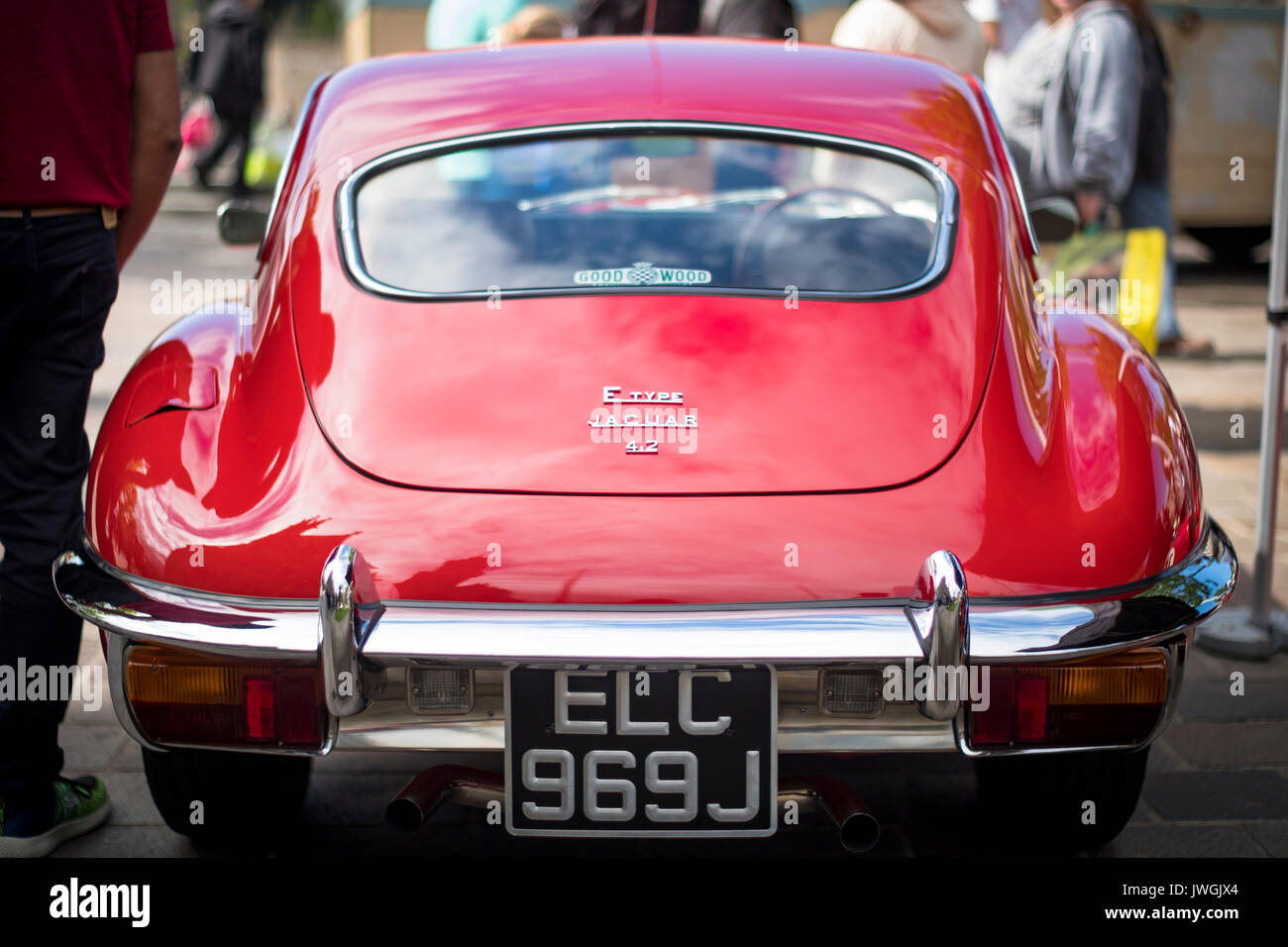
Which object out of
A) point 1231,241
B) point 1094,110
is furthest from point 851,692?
point 1231,241

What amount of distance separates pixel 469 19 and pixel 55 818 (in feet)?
16.6

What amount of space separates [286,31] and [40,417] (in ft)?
161

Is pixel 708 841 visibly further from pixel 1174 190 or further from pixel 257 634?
pixel 1174 190

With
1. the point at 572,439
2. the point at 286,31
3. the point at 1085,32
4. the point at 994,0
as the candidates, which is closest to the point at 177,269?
the point at 994,0

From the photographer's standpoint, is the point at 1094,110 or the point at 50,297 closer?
the point at 50,297

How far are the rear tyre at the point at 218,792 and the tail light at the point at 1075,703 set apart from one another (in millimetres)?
1317

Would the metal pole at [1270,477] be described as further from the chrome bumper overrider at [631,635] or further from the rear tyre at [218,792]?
the rear tyre at [218,792]

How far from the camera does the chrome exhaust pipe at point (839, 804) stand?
2168mm

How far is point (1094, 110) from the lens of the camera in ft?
22.4

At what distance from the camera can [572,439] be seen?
231cm

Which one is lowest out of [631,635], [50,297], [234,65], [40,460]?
[631,635]

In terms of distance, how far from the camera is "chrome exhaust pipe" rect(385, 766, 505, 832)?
7.11ft

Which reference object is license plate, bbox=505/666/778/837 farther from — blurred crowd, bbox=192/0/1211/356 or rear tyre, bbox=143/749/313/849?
blurred crowd, bbox=192/0/1211/356

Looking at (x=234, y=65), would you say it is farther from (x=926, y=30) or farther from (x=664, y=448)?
(x=664, y=448)
